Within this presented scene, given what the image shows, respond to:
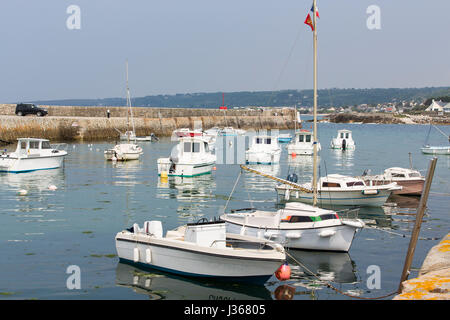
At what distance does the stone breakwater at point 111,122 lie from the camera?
62.3 metres

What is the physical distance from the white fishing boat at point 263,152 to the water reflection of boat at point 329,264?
2981 cm

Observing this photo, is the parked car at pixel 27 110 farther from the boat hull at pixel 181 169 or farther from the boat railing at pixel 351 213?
the boat railing at pixel 351 213

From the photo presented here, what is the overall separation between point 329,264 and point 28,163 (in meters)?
27.9

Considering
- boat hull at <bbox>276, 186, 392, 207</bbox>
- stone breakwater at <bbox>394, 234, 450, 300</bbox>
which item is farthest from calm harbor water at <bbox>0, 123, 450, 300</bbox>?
stone breakwater at <bbox>394, 234, 450, 300</bbox>

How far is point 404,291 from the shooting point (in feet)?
32.9

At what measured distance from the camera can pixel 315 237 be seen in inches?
677

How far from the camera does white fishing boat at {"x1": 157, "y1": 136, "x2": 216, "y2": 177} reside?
3603 cm

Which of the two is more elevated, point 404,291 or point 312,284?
point 404,291

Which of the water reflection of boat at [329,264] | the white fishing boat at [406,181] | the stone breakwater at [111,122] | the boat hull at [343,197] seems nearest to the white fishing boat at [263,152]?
the white fishing boat at [406,181]
